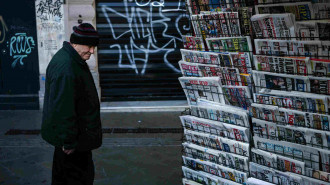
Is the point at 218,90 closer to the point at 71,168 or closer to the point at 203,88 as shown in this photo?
the point at 203,88

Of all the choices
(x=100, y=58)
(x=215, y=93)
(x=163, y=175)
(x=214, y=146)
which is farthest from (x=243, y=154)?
(x=100, y=58)

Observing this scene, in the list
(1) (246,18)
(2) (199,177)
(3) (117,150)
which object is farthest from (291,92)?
(3) (117,150)

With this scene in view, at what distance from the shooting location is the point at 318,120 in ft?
9.76

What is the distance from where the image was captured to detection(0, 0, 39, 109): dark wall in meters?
9.04

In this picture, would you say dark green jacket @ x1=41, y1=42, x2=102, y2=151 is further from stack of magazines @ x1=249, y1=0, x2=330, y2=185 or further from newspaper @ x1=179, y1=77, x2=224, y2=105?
stack of magazines @ x1=249, y1=0, x2=330, y2=185

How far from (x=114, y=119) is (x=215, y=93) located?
5.16m

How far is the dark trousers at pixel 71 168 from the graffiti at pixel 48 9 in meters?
5.85

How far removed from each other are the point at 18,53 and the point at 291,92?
7.36m

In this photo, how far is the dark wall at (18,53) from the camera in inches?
356

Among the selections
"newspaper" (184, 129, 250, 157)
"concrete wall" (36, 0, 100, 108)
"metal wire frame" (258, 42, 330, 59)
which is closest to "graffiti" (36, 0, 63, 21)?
"concrete wall" (36, 0, 100, 108)

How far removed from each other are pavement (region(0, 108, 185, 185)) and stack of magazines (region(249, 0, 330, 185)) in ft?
7.57

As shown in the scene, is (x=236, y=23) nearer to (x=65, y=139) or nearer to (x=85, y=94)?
(x=85, y=94)

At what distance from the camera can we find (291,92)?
3.08 m

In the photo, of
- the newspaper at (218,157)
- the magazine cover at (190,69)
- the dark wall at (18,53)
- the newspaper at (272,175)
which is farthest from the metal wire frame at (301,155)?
the dark wall at (18,53)
